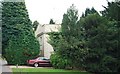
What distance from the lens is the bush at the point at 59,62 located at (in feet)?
98.1

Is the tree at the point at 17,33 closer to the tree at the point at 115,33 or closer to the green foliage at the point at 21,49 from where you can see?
the green foliage at the point at 21,49

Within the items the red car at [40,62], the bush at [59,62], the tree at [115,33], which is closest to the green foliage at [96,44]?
the tree at [115,33]

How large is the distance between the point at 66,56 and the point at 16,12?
12135mm

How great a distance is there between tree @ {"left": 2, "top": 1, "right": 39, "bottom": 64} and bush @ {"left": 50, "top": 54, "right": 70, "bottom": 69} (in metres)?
5.36

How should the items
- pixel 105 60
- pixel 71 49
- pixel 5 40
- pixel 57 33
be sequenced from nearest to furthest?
pixel 105 60 → pixel 71 49 → pixel 57 33 → pixel 5 40

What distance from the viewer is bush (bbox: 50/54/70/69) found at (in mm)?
29913

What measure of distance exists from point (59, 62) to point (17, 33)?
388 inches

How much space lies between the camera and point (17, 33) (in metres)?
38.1

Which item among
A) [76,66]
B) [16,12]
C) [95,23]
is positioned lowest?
[76,66]

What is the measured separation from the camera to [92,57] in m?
24.2

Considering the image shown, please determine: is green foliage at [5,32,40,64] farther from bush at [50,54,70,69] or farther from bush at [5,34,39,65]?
bush at [50,54,70,69]

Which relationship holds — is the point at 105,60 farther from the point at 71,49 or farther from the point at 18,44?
the point at 18,44

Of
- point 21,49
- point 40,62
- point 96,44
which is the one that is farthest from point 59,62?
point 96,44

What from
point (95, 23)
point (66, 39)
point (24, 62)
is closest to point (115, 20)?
point (95, 23)
